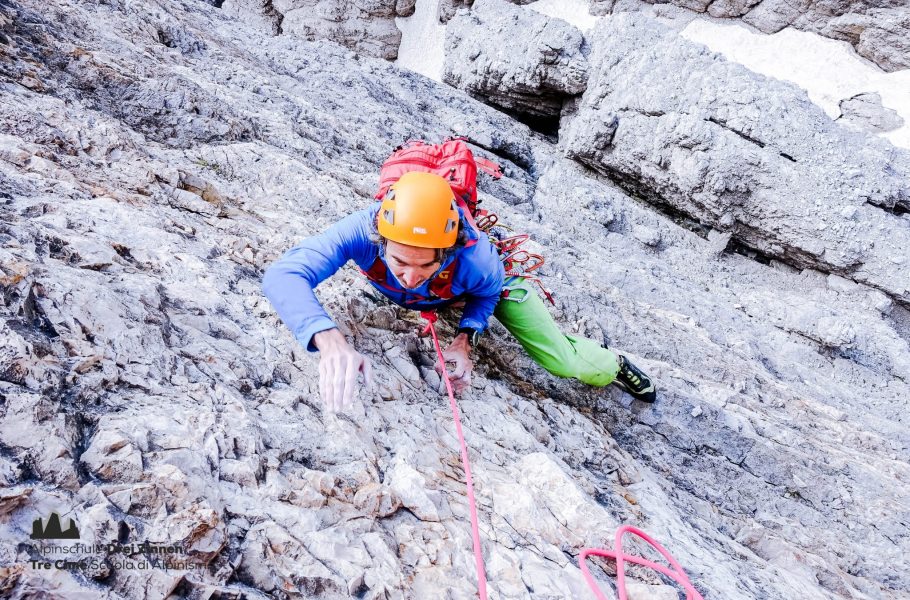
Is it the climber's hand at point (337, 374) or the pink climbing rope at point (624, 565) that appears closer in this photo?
the pink climbing rope at point (624, 565)

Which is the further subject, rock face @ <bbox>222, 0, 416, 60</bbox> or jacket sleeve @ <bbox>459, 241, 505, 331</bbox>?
rock face @ <bbox>222, 0, 416, 60</bbox>

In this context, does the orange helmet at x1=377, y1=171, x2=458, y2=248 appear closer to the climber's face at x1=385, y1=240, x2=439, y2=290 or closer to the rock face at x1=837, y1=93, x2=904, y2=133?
the climber's face at x1=385, y1=240, x2=439, y2=290

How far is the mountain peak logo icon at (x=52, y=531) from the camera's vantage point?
5.22 ft

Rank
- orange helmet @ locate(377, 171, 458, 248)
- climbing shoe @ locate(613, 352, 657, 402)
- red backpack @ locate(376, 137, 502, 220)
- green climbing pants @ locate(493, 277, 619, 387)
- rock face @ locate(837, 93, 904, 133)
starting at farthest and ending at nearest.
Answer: rock face @ locate(837, 93, 904, 133) < climbing shoe @ locate(613, 352, 657, 402) < red backpack @ locate(376, 137, 502, 220) < green climbing pants @ locate(493, 277, 619, 387) < orange helmet @ locate(377, 171, 458, 248)

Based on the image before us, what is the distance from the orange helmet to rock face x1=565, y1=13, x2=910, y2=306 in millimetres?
6634

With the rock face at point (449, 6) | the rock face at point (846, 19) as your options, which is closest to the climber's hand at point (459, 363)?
the rock face at point (846, 19)

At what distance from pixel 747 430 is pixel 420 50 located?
18504 millimetres

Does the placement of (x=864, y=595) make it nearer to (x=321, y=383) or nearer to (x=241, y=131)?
(x=321, y=383)

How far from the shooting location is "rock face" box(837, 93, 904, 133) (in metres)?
11.1

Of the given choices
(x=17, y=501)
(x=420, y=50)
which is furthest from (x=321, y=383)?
(x=420, y=50)

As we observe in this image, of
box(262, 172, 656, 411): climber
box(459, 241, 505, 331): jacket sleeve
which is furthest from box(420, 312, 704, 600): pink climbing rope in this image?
box(459, 241, 505, 331): jacket sleeve

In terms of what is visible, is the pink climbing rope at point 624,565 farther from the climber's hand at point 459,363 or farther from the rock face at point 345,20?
the rock face at point 345,20

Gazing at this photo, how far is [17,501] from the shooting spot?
160cm

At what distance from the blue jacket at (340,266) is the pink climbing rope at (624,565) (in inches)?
66.4
